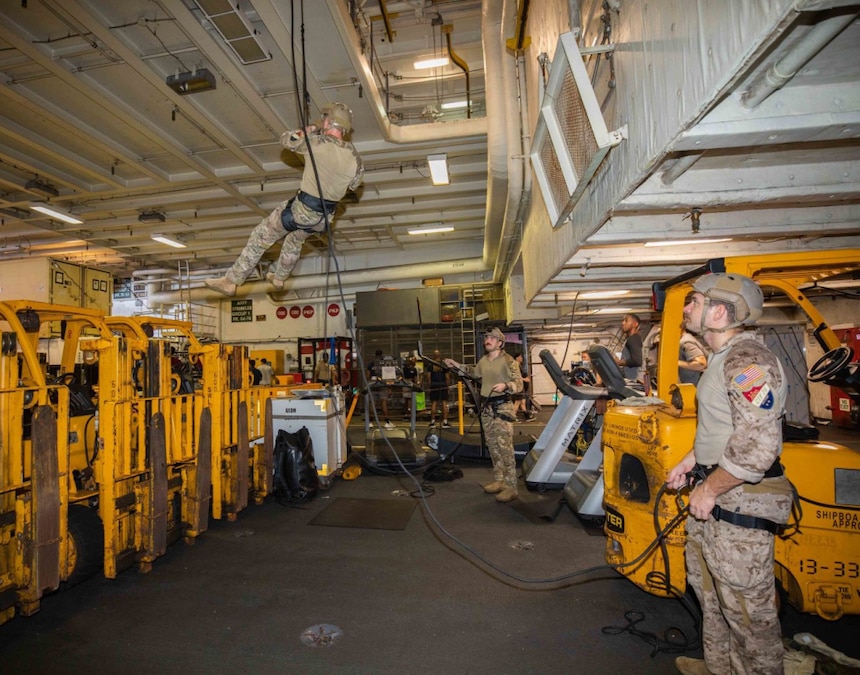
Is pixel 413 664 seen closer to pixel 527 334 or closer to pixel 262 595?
pixel 262 595

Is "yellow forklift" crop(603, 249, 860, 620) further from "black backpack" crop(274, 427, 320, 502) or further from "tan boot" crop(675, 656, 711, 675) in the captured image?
"black backpack" crop(274, 427, 320, 502)

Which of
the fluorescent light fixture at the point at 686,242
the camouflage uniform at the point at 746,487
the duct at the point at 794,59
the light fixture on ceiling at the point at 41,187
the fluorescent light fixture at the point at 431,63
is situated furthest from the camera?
the light fixture on ceiling at the point at 41,187

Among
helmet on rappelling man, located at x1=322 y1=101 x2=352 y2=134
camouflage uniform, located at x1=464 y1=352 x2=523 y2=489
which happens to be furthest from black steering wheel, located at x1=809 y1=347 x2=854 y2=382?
helmet on rappelling man, located at x1=322 y1=101 x2=352 y2=134

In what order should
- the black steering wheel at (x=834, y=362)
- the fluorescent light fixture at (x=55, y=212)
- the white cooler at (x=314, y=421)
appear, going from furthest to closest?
the fluorescent light fixture at (x=55, y=212) → the white cooler at (x=314, y=421) → the black steering wheel at (x=834, y=362)

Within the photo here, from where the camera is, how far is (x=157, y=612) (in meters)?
3.21

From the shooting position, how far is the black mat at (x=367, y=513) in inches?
192

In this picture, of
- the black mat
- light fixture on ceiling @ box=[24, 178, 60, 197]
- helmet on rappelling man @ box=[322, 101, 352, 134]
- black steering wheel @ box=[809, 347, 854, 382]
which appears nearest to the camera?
black steering wheel @ box=[809, 347, 854, 382]

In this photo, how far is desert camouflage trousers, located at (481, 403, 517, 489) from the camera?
5.66 meters

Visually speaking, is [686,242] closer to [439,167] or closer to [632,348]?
[632,348]

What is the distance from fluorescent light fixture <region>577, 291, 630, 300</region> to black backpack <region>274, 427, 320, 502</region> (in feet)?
14.2

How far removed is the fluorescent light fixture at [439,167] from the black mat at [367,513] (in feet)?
17.9

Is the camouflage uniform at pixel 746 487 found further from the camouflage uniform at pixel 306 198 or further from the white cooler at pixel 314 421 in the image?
the white cooler at pixel 314 421

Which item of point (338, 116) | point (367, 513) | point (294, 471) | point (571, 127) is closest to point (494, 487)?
point (367, 513)

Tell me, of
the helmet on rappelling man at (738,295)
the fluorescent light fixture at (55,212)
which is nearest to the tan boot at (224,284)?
the helmet on rappelling man at (738,295)
